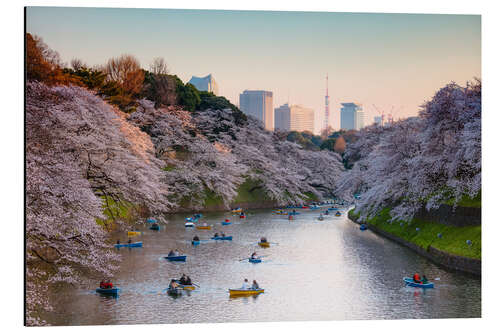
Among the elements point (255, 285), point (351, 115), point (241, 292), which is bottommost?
point (241, 292)

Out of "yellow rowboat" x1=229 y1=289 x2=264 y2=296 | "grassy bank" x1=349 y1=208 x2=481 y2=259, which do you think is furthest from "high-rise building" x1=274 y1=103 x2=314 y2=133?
"yellow rowboat" x1=229 y1=289 x2=264 y2=296

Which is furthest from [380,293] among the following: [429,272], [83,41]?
[83,41]

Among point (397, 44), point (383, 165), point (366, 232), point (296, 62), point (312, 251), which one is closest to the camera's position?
point (397, 44)

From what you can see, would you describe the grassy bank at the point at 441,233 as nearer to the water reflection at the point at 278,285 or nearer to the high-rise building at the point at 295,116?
the water reflection at the point at 278,285

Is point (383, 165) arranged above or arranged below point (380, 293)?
above

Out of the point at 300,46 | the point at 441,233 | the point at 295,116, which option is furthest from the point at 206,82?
the point at 441,233

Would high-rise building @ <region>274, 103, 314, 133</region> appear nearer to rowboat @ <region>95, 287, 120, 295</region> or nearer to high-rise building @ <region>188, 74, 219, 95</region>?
high-rise building @ <region>188, 74, 219, 95</region>

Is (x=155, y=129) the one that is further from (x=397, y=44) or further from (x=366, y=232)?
(x=397, y=44)

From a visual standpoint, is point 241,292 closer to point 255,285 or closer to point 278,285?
point 255,285
